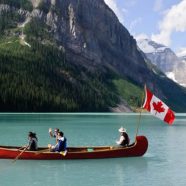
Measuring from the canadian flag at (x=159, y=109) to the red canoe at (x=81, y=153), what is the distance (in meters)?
4.80

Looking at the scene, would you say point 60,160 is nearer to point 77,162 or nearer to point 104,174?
point 77,162

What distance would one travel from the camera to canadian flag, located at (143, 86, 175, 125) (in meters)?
45.3

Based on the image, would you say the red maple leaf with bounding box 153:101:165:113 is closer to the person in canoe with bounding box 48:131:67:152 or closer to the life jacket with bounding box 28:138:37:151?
the person in canoe with bounding box 48:131:67:152

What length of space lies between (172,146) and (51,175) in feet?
111

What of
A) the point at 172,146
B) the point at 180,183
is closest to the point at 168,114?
the point at 180,183

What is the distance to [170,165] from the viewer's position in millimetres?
47219

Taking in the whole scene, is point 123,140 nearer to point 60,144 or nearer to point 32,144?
point 60,144

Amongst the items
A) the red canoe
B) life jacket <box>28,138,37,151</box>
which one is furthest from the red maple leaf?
life jacket <box>28,138,37,151</box>

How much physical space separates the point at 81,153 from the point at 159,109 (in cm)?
987

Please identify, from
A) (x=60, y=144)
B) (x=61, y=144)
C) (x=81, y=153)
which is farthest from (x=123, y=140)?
(x=60, y=144)

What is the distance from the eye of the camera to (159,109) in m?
46.0

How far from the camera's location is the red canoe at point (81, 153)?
4616 centimetres

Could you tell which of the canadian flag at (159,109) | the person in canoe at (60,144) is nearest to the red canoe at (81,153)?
the person in canoe at (60,144)

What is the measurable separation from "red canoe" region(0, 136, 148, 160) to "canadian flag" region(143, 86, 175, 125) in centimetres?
480
